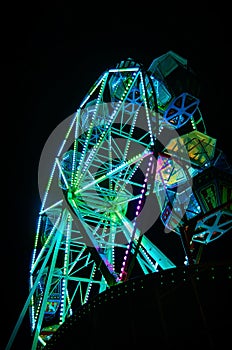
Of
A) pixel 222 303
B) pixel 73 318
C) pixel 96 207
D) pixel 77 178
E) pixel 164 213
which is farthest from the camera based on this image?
pixel 96 207

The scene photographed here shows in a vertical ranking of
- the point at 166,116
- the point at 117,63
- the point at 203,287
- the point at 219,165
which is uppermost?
the point at 117,63

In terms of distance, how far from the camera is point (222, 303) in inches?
253

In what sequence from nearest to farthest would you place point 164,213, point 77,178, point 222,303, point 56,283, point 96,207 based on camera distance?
point 222,303, point 164,213, point 77,178, point 96,207, point 56,283

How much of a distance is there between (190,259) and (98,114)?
272 inches

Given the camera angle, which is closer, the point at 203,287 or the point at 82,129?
the point at 203,287

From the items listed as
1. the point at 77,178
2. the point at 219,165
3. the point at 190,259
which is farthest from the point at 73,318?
the point at 219,165

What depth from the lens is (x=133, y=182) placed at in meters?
11.7

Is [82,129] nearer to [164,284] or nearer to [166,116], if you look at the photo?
[166,116]

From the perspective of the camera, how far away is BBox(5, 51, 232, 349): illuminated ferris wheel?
9227 mm

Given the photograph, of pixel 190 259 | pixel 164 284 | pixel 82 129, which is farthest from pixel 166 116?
pixel 164 284

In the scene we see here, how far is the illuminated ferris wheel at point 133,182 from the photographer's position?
9.23 m

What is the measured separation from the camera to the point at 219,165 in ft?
34.4

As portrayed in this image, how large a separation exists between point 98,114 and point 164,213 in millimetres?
4747

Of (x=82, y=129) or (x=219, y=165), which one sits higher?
(x=82, y=129)
